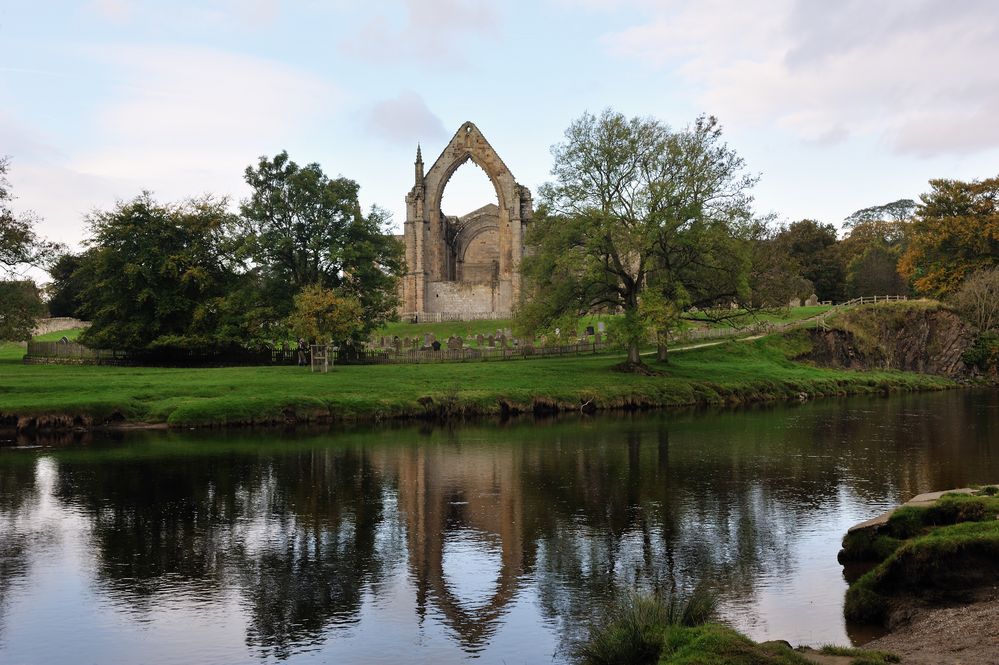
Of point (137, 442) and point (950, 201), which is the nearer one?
point (137, 442)

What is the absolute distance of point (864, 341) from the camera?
6097cm

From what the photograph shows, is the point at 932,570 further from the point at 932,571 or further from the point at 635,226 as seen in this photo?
the point at 635,226

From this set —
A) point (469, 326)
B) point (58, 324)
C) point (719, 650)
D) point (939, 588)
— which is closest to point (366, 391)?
point (939, 588)

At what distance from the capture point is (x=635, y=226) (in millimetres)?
42094

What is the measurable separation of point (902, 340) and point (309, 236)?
4231 cm

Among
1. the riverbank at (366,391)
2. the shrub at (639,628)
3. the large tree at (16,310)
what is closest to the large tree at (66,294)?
the riverbank at (366,391)

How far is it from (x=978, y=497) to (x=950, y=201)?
2656 inches

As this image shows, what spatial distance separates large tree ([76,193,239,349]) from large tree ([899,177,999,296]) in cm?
5486

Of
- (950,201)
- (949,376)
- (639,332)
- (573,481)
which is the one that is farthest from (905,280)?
(573,481)

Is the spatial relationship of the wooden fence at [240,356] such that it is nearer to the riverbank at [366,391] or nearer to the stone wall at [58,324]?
the riverbank at [366,391]

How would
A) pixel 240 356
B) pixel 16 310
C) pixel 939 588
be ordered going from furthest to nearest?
pixel 240 356
pixel 16 310
pixel 939 588

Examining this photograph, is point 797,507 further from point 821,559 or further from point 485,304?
point 485,304

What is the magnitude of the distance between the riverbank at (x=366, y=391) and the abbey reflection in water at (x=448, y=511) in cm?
363

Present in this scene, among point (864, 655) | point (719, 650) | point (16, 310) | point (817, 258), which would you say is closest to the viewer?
point (719, 650)
